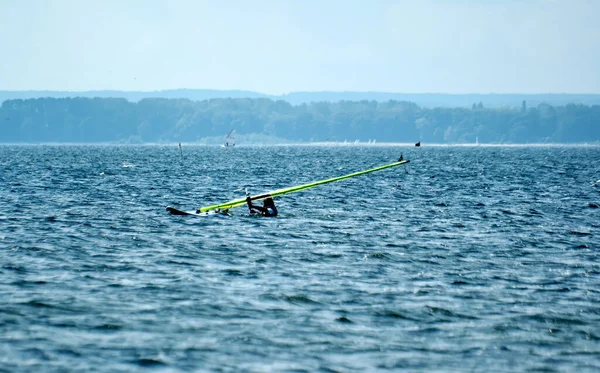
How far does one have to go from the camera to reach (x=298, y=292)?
78.9 feet

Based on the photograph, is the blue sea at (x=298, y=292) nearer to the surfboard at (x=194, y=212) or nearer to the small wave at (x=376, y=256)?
the small wave at (x=376, y=256)

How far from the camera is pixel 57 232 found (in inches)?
1447

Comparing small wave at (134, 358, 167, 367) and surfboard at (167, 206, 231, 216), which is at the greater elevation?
small wave at (134, 358, 167, 367)

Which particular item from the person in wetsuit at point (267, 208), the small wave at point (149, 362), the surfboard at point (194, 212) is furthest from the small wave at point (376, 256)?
the surfboard at point (194, 212)

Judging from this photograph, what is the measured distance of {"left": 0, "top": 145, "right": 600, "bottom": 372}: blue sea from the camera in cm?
1817

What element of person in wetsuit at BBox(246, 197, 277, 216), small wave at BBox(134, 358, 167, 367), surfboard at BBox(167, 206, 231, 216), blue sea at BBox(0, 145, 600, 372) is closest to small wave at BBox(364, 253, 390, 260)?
blue sea at BBox(0, 145, 600, 372)

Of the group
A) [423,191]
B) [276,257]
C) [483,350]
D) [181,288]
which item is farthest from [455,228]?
[423,191]

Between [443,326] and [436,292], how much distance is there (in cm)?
379

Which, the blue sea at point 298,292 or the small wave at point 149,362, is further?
the blue sea at point 298,292

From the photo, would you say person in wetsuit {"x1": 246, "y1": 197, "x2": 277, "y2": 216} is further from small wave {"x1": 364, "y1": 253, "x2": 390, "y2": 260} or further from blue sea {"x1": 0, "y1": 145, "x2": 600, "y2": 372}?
small wave {"x1": 364, "y1": 253, "x2": 390, "y2": 260}

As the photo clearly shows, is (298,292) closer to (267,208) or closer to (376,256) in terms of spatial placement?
(376,256)

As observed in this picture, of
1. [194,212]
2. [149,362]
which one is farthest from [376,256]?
[194,212]

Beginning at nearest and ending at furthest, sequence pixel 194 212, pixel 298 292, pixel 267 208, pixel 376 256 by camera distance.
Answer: pixel 298 292, pixel 376 256, pixel 267 208, pixel 194 212

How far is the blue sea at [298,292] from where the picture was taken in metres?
18.2
